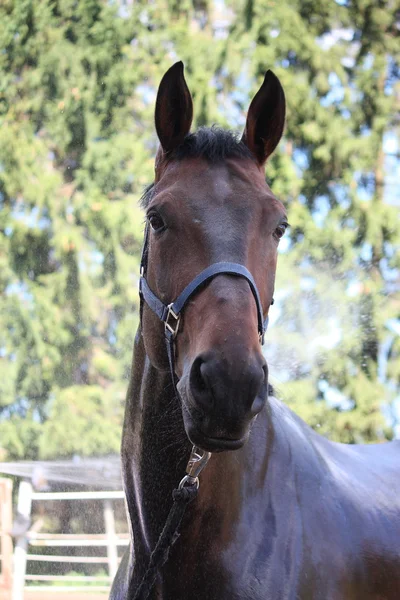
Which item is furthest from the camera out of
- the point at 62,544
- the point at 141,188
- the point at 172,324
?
the point at 141,188

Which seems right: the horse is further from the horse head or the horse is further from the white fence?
the white fence

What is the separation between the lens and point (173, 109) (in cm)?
230

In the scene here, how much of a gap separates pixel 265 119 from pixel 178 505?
1.18 metres

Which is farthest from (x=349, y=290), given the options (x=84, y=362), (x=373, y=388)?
(x=84, y=362)

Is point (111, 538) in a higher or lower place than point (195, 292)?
lower

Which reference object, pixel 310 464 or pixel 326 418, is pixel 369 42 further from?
pixel 310 464

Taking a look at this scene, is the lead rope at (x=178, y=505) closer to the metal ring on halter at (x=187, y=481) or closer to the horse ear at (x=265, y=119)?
the metal ring on halter at (x=187, y=481)

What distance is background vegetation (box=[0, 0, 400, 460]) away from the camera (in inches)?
365

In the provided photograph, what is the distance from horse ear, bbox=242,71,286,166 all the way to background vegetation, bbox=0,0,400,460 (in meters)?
6.67

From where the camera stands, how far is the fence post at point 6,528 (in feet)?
23.2

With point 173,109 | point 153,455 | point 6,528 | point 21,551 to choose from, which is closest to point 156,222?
point 173,109

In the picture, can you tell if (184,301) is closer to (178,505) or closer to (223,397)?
(223,397)

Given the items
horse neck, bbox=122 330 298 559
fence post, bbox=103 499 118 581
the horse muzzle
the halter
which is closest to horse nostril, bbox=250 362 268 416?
the horse muzzle

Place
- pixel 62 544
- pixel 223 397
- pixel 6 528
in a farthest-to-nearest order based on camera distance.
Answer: pixel 62 544, pixel 6 528, pixel 223 397
